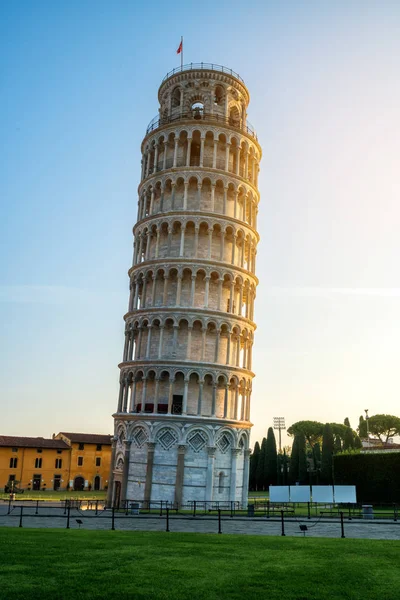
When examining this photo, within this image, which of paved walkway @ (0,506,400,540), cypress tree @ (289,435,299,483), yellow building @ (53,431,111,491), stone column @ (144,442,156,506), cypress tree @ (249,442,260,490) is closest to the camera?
paved walkway @ (0,506,400,540)

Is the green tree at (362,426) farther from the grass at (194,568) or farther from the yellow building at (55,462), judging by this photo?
the grass at (194,568)

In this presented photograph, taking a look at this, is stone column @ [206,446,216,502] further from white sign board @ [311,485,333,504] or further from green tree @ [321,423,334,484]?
green tree @ [321,423,334,484]

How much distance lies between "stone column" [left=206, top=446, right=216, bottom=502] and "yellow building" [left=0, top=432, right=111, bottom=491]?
52415 millimetres

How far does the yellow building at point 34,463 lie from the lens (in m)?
87.2

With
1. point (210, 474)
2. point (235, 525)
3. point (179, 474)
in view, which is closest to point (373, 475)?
point (210, 474)

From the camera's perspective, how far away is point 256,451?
97438 mm

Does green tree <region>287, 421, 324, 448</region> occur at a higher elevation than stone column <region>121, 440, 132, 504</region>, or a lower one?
higher

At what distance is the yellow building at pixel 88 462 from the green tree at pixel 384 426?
62.5 m

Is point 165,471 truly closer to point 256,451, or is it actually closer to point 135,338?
point 135,338

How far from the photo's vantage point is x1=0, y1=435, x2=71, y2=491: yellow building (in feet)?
286

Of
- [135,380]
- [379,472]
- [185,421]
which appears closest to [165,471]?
[185,421]

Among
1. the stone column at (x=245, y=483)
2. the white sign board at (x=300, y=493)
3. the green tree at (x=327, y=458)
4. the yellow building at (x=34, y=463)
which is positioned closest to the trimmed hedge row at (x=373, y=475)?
the stone column at (x=245, y=483)

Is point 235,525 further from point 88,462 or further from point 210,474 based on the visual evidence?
point 88,462

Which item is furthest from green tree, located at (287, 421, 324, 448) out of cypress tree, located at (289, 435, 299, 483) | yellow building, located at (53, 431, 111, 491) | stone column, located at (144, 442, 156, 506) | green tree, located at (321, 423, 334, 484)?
stone column, located at (144, 442, 156, 506)
